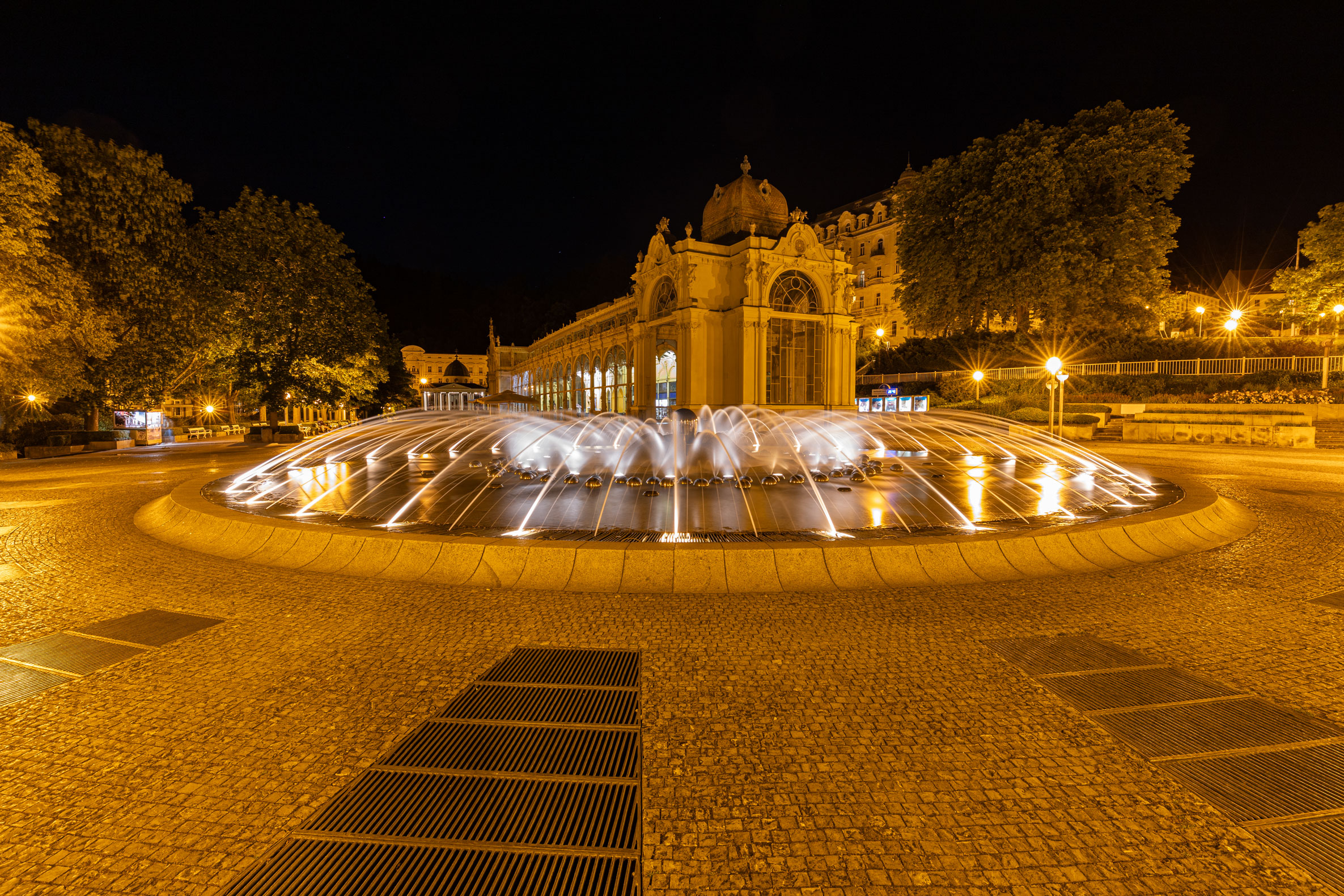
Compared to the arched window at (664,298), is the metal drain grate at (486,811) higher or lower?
lower

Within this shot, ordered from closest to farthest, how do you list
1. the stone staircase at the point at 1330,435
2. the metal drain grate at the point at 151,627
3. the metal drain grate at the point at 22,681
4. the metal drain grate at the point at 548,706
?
the metal drain grate at the point at 548,706 < the metal drain grate at the point at 22,681 < the metal drain grate at the point at 151,627 < the stone staircase at the point at 1330,435

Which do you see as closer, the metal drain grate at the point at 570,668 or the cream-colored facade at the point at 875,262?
the metal drain grate at the point at 570,668

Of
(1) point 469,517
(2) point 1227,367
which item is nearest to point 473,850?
(1) point 469,517

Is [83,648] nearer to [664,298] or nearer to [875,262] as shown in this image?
[664,298]

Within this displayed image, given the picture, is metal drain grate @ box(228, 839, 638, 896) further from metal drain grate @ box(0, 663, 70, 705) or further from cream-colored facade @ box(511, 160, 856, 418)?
cream-colored facade @ box(511, 160, 856, 418)

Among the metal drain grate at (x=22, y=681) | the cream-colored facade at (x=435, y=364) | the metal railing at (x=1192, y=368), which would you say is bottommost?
the metal drain grate at (x=22, y=681)

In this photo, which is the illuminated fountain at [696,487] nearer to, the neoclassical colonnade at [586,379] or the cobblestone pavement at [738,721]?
the cobblestone pavement at [738,721]

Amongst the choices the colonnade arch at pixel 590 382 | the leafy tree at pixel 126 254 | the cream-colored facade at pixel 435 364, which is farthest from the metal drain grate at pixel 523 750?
the cream-colored facade at pixel 435 364

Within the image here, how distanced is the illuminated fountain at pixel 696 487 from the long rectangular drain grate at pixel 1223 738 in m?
3.62

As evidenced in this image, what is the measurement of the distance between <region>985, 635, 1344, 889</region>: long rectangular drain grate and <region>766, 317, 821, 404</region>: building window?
36103 millimetres

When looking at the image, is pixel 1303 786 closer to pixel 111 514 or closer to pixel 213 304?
pixel 111 514

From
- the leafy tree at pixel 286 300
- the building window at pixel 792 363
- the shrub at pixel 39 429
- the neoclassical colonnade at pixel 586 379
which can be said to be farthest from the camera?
the neoclassical colonnade at pixel 586 379

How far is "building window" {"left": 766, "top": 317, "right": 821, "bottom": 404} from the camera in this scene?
40.9m

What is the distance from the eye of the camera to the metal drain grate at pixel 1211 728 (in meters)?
3.96
